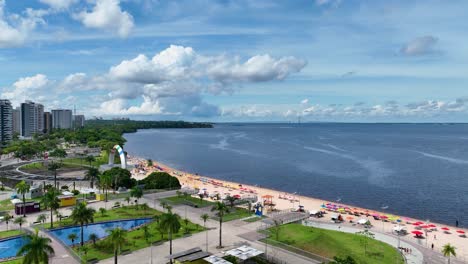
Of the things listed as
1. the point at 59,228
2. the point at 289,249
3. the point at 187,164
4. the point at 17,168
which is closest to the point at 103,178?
the point at 59,228

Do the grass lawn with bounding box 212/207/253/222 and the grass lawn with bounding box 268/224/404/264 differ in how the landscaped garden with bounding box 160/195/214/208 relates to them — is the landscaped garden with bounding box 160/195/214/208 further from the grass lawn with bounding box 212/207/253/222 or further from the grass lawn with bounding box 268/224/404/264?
the grass lawn with bounding box 268/224/404/264

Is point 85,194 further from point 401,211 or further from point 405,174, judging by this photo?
point 405,174

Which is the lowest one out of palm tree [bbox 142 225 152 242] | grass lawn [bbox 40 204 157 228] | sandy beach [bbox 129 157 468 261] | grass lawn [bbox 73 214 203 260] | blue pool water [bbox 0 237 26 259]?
sandy beach [bbox 129 157 468 261]

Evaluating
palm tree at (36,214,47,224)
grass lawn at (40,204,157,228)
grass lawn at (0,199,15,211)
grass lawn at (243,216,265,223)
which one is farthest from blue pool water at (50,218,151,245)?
grass lawn at (0,199,15,211)

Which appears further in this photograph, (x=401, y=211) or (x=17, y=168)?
(x=17, y=168)

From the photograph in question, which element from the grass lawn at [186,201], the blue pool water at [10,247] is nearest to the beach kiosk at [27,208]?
Answer: the blue pool water at [10,247]

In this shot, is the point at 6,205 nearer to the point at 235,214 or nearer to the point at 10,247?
the point at 10,247
